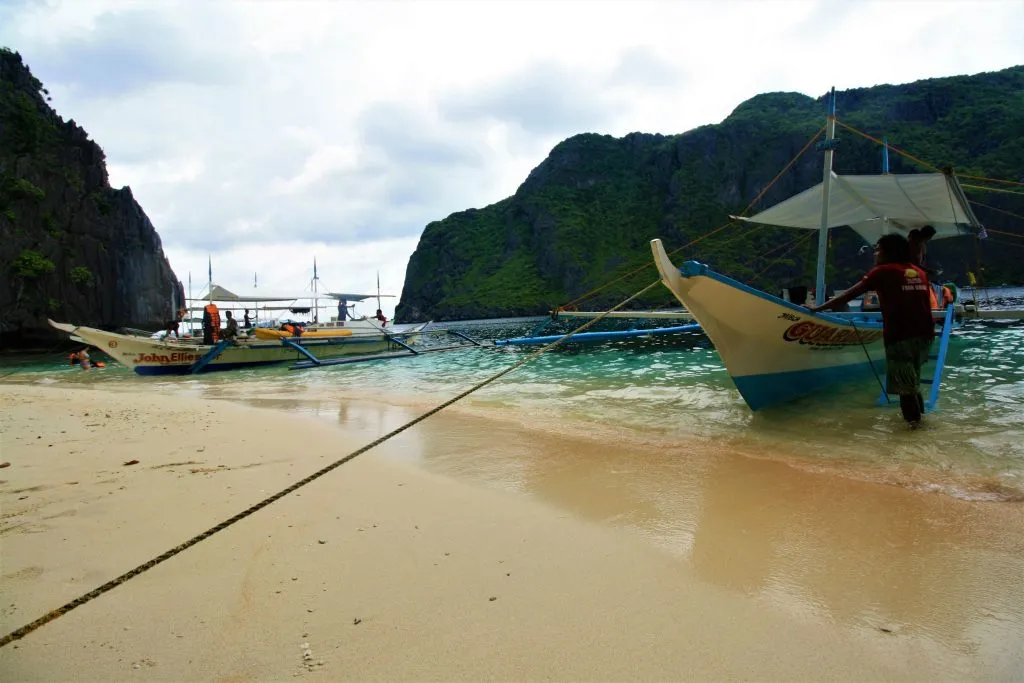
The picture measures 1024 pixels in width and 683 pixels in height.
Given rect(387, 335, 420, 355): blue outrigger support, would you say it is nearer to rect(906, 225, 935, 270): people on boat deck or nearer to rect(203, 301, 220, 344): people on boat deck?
rect(203, 301, 220, 344): people on boat deck

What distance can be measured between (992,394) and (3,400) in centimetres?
2128

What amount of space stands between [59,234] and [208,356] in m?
43.5

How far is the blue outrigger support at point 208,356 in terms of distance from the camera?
65.0ft

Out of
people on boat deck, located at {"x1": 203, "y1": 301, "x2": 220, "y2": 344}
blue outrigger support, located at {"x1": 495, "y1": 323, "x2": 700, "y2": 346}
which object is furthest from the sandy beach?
people on boat deck, located at {"x1": 203, "y1": 301, "x2": 220, "y2": 344}

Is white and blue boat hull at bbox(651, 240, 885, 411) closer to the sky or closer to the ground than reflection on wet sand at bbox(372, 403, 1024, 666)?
closer to the sky

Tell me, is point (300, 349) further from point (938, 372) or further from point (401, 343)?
point (938, 372)

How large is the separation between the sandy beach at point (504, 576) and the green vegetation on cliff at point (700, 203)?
84396 mm

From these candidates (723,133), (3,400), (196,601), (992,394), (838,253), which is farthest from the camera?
(723,133)

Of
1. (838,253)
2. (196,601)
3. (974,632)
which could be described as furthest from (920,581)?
(838,253)

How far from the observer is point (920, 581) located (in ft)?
9.12

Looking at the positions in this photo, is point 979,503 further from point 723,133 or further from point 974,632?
point 723,133

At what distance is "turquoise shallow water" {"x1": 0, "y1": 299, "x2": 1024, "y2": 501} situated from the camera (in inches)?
217

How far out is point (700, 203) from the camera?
129 meters

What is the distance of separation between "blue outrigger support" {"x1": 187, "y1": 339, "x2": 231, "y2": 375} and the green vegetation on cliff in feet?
260
